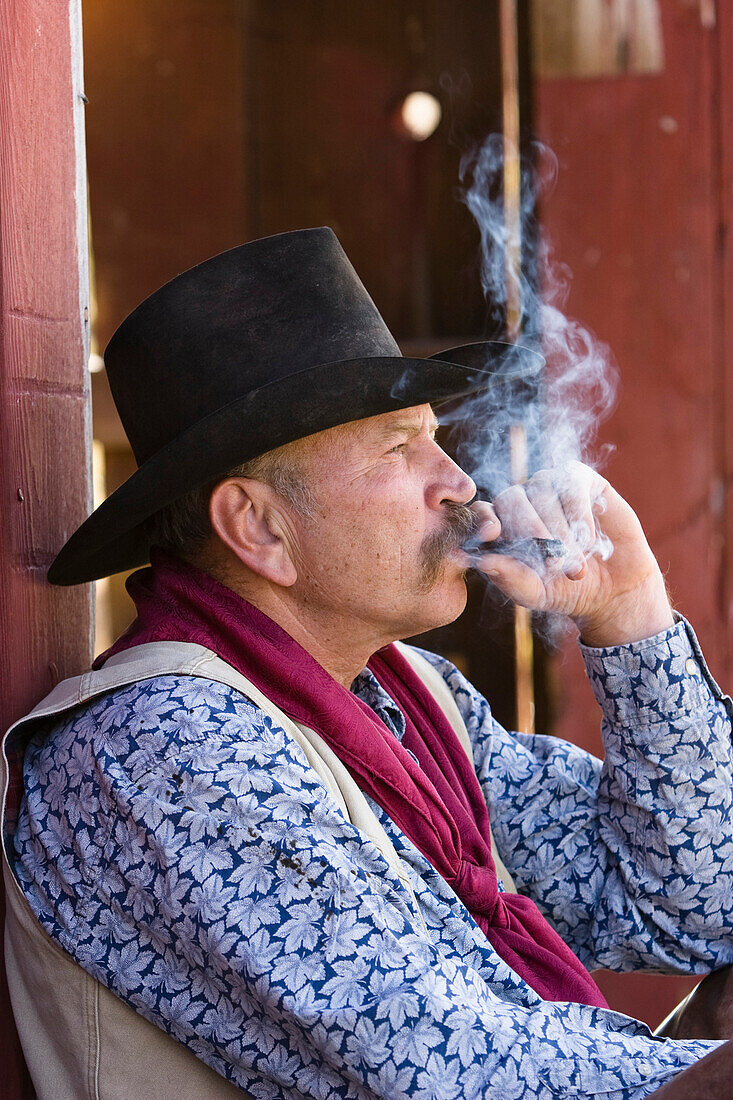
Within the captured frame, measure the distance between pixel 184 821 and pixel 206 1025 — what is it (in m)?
0.26

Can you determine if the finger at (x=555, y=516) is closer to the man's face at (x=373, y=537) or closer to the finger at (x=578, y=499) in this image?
the finger at (x=578, y=499)

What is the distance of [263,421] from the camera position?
1.63 m

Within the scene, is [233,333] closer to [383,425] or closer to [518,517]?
[383,425]

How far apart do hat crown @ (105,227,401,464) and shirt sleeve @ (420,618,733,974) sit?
2.47ft

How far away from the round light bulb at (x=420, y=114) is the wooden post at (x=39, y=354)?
2585 millimetres

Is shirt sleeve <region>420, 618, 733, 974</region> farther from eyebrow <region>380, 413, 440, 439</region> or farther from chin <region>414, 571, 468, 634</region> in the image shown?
eyebrow <region>380, 413, 440, 439</region>

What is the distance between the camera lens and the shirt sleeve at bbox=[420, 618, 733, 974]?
1934mm

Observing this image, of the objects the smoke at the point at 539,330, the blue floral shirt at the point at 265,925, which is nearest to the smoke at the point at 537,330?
the smoke at the point at 539,330

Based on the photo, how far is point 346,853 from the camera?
138cm

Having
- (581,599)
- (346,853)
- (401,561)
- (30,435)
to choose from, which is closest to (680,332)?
(581,599)

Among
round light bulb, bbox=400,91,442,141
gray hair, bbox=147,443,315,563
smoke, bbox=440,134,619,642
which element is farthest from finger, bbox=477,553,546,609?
round light bulb, bbox=400,91,442,141

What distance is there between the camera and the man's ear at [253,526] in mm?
1742

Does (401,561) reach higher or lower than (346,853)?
higher

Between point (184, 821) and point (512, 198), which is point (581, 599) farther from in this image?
point (512, 198)
